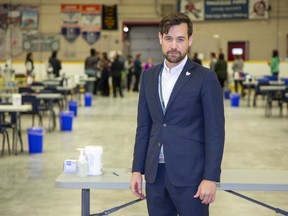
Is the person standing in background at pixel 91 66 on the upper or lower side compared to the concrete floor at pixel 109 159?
upper

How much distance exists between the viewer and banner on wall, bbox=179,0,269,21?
27875mm

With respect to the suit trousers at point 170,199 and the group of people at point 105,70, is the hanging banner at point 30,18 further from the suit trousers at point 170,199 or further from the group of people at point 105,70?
the suit trousers at point 170,199

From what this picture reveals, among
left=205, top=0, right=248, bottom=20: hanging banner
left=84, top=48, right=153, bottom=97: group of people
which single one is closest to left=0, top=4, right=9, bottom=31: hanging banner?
left=84, top=48, right=153, bottom=97: group of people

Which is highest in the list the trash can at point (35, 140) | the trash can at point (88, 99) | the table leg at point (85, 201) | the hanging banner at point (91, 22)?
the hanging banner at point (91, 22)

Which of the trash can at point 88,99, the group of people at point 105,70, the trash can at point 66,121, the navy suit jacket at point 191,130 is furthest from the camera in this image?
the group of people at point 105,70

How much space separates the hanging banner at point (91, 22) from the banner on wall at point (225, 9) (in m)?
3.35

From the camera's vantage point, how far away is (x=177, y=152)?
3484mm

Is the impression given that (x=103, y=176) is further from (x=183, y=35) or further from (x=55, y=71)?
(x=55, y=71)

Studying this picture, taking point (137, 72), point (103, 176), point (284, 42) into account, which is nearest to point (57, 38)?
point (137, 72)

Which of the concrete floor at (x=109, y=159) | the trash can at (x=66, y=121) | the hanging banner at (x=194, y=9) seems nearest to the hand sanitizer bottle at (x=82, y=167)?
the concrete floor at (x=109, y=159)

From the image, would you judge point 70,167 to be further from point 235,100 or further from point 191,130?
point 235,100

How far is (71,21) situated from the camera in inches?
1109

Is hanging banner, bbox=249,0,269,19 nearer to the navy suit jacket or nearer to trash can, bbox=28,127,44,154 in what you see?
trash can, bbox=28,127,44,154

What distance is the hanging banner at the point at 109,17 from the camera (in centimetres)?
2820
